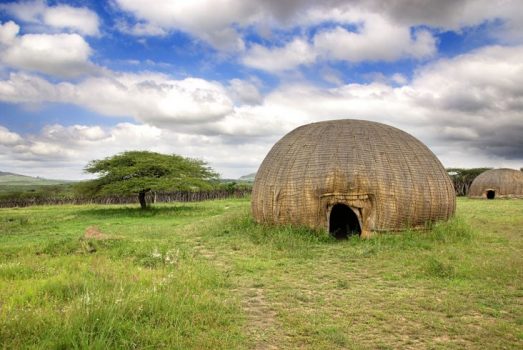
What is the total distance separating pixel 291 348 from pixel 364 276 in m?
4.17

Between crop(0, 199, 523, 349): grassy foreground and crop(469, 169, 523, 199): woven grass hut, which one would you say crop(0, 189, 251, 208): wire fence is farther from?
crop(0, 199, 523, 349): grassy foreground

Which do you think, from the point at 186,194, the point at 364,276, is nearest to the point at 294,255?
the point at 364,276

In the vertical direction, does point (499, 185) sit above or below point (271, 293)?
above

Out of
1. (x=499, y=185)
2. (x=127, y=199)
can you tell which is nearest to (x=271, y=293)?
(x=499, y=185)

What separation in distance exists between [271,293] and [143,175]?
22.4m

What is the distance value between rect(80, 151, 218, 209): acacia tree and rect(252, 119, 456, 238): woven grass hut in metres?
13.6

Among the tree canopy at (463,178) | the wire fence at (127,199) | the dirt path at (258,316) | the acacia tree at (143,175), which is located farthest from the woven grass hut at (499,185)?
the dirt path at (258,316)

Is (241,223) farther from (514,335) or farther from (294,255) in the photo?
(514,335)

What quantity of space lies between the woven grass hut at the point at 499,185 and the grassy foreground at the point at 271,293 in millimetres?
30959

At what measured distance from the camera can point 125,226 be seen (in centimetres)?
1950

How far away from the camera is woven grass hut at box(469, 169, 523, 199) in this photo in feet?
132

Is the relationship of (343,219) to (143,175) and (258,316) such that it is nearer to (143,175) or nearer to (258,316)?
(258,316)

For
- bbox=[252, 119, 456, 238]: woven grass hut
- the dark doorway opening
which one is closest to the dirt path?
bbox=[252, 119, 456, 238]: woven grass hut

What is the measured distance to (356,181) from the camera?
12.7 metres
